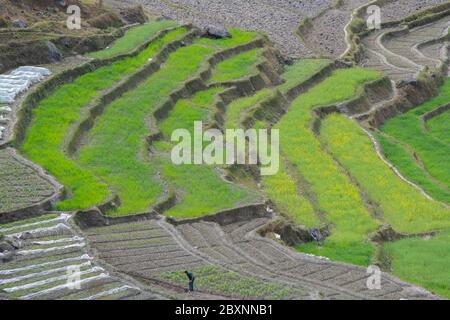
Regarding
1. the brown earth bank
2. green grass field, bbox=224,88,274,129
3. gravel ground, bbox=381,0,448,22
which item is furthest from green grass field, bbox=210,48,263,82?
gravel ground, bbox=381,0,448,22

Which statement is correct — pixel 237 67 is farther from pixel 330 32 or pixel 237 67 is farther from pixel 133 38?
pixel 330 32

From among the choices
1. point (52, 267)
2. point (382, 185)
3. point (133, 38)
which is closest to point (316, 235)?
point (382, 185)

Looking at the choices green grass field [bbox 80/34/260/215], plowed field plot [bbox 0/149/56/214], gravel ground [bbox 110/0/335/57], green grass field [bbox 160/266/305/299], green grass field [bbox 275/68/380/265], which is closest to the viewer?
green grass field [bbox 160/266/305/299]

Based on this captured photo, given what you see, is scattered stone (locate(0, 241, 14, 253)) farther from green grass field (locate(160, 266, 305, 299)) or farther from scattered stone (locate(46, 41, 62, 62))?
scattered stone (locate(46, 41, 62, 62))

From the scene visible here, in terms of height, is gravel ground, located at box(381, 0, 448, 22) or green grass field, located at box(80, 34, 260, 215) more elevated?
gravel ground, located at box(381, 0, 448, 22)

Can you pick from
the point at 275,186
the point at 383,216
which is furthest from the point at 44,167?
the point at 383,216

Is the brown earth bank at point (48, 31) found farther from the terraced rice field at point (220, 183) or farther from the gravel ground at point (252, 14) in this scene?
the gravel ground at point (252, 14)

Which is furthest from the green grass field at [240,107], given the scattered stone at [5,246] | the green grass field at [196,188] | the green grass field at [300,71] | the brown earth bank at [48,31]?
the scattered stone at [5,246]
